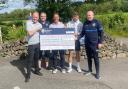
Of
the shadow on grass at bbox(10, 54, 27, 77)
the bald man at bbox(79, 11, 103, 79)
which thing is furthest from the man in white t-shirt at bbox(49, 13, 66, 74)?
the shadow on grass at bbox(10, 54, 27, 77)

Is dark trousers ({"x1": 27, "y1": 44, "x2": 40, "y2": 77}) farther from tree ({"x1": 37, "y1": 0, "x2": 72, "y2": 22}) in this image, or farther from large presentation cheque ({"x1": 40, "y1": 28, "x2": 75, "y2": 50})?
tree ({"x1": 37, "y1": 0, "x2": 72, "y2": 22})

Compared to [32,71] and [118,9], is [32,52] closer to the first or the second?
[32,71]

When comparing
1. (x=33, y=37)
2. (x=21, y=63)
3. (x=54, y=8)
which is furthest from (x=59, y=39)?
(x=54, y=8)

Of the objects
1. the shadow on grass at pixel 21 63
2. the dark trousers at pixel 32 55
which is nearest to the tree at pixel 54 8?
the shadow on grass at pixel 21 63

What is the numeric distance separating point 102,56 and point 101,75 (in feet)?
8.26

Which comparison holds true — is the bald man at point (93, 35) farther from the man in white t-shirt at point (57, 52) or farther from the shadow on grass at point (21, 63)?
the shadow on grass at point (21, 63)

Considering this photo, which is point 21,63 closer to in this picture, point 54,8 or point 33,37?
point 33,37

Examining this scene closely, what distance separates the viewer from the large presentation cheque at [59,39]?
39.1 ft

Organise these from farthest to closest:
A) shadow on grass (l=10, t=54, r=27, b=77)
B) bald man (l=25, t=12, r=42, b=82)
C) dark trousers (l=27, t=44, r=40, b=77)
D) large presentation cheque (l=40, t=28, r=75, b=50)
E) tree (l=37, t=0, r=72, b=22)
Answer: tree (l=37, t=0, r=72, b=22) → shadow on grass (l=10, t=54, r=27, b=77) → large presentation cheque (l=40, t=28, r=75, b=50) → dark trousers (l=27, t=44, r=40, b=77) → bald man (l=25, t=12, r=42, b=82)

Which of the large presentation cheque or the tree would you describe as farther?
the tree

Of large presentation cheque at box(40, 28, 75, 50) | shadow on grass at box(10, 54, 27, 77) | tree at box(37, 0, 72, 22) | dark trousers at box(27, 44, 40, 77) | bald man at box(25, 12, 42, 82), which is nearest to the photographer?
bald man at box(25, 12, 42, 82)

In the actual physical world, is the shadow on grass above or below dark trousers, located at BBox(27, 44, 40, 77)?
below

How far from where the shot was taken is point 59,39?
12.0m

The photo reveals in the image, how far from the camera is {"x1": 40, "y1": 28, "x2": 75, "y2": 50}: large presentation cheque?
11.9 metres
